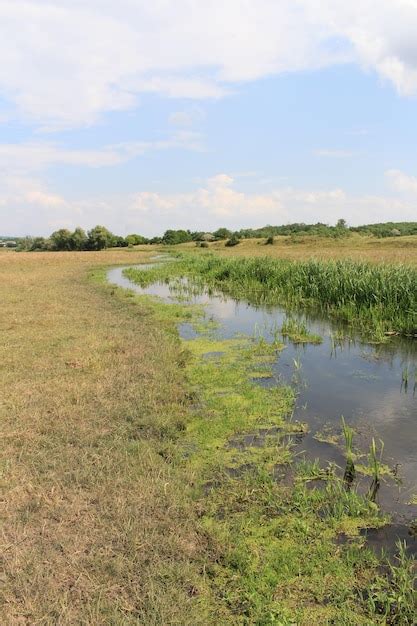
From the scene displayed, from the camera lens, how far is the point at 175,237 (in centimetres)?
10569

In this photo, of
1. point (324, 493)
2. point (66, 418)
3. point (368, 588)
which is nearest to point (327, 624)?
point (368, 588)

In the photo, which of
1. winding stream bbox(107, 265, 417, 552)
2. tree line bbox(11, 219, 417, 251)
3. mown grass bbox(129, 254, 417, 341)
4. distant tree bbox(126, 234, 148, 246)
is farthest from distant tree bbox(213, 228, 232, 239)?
winding stream bbox(107, 265, 417, 552)

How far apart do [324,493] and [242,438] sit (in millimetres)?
1596

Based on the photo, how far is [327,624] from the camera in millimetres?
2947

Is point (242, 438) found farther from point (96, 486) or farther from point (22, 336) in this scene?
point (22, 336)

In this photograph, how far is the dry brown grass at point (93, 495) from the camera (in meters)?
3.14

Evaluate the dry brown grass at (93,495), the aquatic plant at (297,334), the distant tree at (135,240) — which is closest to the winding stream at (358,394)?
the aquatic plant at (297,334)

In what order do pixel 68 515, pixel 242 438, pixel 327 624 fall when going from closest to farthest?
pixel 327 624, pixel 68 515, pixel 242 438

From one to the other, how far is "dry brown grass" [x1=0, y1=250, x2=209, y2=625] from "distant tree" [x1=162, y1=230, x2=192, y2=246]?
316ft

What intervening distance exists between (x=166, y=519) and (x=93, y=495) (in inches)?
34.1

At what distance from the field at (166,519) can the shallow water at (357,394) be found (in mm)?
488

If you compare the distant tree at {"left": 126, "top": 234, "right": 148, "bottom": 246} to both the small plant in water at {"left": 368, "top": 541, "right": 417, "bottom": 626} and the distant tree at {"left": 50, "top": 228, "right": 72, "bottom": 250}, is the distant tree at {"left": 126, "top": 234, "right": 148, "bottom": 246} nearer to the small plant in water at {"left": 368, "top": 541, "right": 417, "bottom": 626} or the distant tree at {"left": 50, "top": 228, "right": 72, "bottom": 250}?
the distant tree at {"left": 50, "top": 228, "right": 72, "bottom": 250}

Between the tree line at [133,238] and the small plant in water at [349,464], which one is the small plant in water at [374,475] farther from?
the tree line at [133,238]

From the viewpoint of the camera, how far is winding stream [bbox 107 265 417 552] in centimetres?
513
